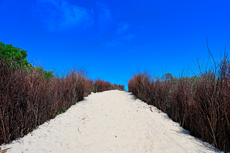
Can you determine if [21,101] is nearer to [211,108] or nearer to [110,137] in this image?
[110,137]

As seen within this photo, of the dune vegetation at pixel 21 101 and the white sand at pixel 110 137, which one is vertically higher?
the dune vegetation at pixel 21 101

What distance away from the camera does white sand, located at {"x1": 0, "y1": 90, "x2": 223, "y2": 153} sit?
3.33m

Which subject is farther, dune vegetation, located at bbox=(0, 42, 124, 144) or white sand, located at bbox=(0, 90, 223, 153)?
white sand, located at bbox=(0, 90, 223, 153)

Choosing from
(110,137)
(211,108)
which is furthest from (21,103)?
(211,108)

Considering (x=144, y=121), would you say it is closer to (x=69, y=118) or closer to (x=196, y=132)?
(x=196, y=132)

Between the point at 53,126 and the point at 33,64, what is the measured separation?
2.55 m

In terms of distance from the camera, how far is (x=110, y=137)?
4.15 metres

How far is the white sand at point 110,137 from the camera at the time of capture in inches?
131

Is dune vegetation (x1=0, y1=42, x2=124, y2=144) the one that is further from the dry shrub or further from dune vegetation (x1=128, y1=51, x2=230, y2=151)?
dune vegetation (x1=128, y1=51, x2=230, y2=151)

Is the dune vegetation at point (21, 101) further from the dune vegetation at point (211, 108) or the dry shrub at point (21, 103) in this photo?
the dune vegetation at point (211, 108)

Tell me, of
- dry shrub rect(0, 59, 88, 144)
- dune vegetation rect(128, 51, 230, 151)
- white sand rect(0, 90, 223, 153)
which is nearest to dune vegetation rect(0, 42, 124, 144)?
dry shrub rect(0, 59, 88, 144)


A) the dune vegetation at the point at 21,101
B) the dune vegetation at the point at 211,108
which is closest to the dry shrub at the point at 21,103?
the dune vegetation at the point at 21,101

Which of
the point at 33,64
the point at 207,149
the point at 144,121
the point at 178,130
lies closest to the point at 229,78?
the point at 207,149

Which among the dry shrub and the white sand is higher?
the dry shrub
